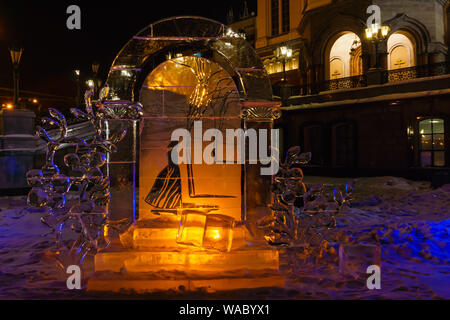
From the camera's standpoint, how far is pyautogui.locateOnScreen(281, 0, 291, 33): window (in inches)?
1033

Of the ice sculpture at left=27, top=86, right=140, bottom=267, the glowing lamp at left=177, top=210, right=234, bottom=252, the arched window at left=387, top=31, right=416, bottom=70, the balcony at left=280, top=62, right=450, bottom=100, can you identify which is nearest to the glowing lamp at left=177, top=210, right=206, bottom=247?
the glowing lamp at left=177, top=210, right=234, bottom=252

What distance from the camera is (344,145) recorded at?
18047 mm

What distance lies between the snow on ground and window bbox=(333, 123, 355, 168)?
1104 cm

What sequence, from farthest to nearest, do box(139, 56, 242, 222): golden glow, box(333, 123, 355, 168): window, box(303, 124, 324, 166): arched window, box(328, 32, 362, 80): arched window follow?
box(328, 32, 362, 80): arched window < box(303, 124, 324, 166): arched window < box(333, 123, 355, 168): window < box(139, 56, 242, 222): golden glow

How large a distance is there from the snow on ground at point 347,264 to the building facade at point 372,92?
997cm

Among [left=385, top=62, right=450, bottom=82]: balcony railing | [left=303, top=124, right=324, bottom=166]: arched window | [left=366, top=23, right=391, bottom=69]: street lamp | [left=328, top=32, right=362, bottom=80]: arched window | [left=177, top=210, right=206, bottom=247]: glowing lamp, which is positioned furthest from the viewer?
[left=328, top=32, right=362, bottom=80]: arched window

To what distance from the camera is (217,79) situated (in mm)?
4875

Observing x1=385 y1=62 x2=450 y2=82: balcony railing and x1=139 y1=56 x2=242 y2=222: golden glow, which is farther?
x1=385 y1=62 x2=450 y2=82: balcony railing

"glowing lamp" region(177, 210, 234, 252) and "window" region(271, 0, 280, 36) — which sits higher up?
"window" region(271, 0, 280, 36)

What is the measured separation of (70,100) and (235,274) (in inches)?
1359

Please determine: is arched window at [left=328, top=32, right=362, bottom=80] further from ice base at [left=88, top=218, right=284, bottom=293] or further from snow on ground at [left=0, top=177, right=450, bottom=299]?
ice base at [left=88, top=218, right=284, bottom=293]

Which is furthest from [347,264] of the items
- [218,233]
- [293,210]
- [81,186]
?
[81,186]

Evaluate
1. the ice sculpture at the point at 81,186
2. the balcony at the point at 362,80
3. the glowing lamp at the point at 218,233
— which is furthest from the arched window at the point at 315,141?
the ice sculpture at the point at 81,186
